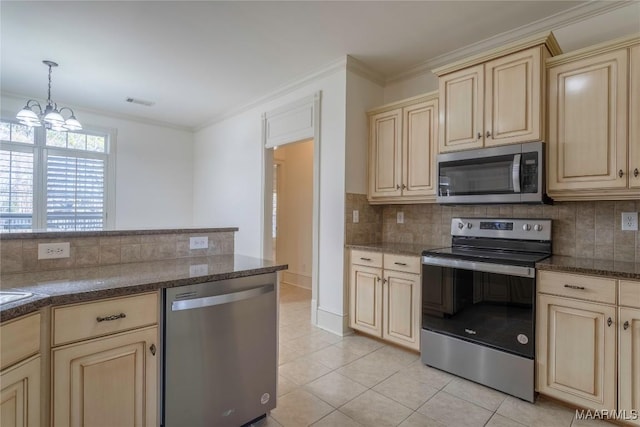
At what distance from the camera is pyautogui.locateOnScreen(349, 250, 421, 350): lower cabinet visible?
2.73 m

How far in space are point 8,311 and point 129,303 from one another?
405 mm

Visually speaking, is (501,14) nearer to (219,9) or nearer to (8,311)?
(219,9)

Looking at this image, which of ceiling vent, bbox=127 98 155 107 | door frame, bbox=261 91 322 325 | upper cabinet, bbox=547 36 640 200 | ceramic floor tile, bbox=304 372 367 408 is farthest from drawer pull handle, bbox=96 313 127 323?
ceiling vent, bbox=127 98 155 107

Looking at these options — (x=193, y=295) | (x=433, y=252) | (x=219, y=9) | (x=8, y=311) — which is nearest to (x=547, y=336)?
(x=433, y=252)

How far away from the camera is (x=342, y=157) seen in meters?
3.25

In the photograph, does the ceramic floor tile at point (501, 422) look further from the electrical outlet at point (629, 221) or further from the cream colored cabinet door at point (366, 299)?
the electrical outlet at point (629, 221)

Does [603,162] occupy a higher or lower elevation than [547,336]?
higher

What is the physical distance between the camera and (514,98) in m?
2.33

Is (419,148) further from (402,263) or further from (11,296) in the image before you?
(11,296)

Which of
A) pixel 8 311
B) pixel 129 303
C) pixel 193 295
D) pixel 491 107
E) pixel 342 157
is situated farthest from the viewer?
pixel 342 157

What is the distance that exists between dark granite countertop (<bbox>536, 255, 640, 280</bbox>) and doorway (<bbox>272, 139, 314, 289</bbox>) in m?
3.52

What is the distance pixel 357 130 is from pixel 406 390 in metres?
2.40

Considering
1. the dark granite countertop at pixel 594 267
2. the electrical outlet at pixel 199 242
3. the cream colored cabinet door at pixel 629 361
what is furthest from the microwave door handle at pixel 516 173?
the electrical outlet at pixel 199 242

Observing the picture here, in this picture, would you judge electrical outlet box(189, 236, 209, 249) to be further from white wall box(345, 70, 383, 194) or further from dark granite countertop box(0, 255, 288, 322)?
white wall box(345, 70, 383, 194)
